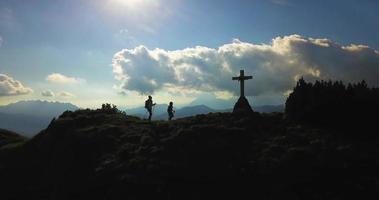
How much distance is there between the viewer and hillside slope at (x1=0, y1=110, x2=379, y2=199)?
26.1m

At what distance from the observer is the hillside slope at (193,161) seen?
85.6 ft

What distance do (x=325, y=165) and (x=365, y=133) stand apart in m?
5.82

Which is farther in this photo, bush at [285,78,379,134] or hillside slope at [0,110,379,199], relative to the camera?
bush at [285,78,379,134]

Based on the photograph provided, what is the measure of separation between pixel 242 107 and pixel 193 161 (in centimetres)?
1079

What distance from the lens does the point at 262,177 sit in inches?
1061

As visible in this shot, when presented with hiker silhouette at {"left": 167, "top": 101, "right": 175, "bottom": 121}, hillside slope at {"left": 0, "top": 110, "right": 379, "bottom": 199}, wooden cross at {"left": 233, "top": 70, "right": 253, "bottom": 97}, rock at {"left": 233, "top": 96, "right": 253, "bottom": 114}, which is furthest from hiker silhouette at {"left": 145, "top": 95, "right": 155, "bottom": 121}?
rock at {"left": 233, "top": 96, "right": 253, "bottom": 114}

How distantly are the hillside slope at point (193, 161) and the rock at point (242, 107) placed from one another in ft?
3.76

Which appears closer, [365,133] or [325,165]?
[325,165]

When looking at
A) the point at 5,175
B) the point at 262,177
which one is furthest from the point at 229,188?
the point at 5,175

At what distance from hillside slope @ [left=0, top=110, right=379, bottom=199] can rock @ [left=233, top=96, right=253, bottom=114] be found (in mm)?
1145

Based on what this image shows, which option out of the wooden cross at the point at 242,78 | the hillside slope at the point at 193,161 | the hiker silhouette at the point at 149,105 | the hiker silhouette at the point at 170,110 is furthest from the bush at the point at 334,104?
the hiker silhouette at the point at 149,105

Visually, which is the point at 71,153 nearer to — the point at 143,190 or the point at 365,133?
the point at 143,190

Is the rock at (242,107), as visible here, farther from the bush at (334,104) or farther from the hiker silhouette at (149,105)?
the hiker silhouette at (149,105)

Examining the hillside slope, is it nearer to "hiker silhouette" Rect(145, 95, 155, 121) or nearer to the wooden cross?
the wooden cross
